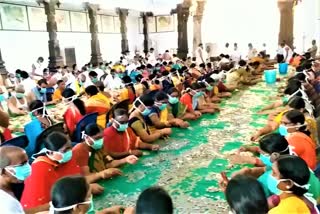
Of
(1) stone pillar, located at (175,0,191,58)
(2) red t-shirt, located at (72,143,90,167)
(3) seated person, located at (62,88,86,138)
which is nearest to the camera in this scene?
(2) red t-shirt, located at (72,143,90,167)

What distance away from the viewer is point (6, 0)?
40.3 ft

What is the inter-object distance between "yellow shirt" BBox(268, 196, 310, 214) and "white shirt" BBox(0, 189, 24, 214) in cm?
164

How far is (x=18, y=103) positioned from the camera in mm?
8055

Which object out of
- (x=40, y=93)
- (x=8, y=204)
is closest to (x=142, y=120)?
(x=8, y=204)

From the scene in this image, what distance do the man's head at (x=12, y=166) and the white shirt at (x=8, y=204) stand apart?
194mm

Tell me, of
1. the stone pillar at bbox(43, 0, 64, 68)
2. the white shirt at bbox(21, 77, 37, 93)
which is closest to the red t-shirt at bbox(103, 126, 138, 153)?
the white shirt at bbox(21, 77, 37, 93)

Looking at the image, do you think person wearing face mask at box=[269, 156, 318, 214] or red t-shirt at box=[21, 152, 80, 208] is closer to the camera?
person wearing face mask at box=[269, 156, 318, 214]

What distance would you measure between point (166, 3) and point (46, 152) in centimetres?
1821

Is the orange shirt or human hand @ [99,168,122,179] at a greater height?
the orange shirt

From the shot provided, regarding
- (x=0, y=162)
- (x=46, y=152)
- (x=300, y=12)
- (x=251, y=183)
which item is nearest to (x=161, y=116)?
(x=46, y=152)

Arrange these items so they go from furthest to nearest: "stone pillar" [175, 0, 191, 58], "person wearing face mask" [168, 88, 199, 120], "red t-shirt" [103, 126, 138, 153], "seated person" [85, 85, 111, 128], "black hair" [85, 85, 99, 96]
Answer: "stone pillar" [175, 0, 191, 58]
"person wearing face mask" [168, 88, 199, 120]
"black hair" [85, 85, 99, 96]
"seated person" [85, 85, 111, 128]
"red t-shirt" [103, 126, 138, 153]

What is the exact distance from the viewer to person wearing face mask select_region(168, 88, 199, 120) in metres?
5.99

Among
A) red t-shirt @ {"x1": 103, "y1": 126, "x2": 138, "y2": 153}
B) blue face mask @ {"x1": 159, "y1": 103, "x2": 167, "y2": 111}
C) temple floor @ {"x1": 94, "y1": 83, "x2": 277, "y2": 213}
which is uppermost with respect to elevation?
blue face mask @ {"x1": 159, "y1": 103, "x2": 167, "y2": 111}

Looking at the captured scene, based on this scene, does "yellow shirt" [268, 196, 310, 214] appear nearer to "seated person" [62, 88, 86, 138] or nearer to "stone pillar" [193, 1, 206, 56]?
"seated person" [62, 88, 86, 138]
